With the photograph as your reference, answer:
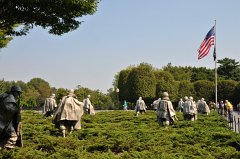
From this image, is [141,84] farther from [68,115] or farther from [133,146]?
[133,146]

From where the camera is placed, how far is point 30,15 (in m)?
15.1

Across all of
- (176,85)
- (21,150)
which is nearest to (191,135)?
(21,150)

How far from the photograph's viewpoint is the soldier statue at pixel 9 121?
27.7 feet

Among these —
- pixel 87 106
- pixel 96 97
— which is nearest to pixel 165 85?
pixel 96 97

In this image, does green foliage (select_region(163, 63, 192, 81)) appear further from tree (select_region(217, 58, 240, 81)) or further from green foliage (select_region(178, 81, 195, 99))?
green foliage (select_region(178, 81, 195, 99))

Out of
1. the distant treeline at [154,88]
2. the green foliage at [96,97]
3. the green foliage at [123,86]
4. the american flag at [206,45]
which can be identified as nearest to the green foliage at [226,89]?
the distant treeline at [154,88]

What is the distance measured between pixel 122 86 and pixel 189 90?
11857 mm

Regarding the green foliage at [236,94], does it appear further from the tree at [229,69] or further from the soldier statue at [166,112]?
the soldier statue at [166,112]

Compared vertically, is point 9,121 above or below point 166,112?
below

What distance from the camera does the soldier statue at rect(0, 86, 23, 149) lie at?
845 centimetres

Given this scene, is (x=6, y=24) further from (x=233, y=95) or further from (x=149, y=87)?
(x=233, y=95)

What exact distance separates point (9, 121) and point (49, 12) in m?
7.57

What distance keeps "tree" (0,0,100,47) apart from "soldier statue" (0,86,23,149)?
6458 millimetres

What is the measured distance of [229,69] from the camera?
9462 cm
